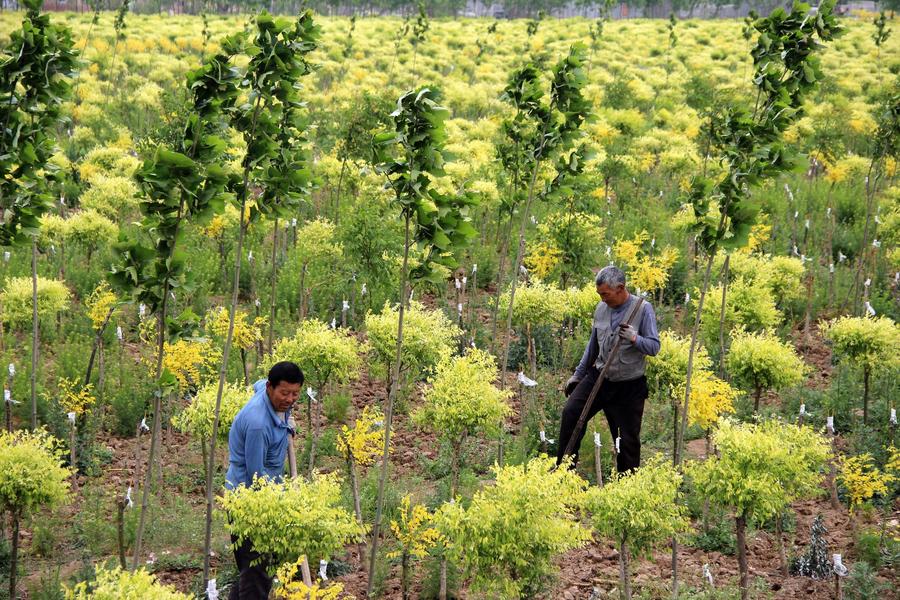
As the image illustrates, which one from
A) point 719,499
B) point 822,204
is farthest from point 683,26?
point 719,499

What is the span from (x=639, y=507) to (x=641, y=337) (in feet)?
5.30

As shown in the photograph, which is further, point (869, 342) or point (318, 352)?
point (869, 342)

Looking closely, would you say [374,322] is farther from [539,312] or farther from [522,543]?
[522,543]

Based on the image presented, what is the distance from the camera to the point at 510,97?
749cm

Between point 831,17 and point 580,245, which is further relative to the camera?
point 580,245

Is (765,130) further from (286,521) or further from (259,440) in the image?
(286,521)

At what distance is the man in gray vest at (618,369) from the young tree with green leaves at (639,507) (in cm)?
123

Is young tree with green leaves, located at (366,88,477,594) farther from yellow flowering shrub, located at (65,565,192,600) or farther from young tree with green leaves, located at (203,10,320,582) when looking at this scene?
yellow flowering shrub, located at (65,565,192,600)

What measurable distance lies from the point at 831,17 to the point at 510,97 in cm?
277

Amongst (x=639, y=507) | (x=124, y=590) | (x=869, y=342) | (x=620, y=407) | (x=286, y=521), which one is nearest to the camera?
(x=124, y=590)

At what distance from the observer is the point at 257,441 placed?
481cm

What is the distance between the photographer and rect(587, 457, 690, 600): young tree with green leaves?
4879 millimetres

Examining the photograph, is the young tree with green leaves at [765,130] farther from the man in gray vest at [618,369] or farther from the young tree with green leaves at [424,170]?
the young tree with green leaves at [424,170]

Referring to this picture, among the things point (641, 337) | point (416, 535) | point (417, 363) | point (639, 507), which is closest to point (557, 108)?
point (641, 337)
